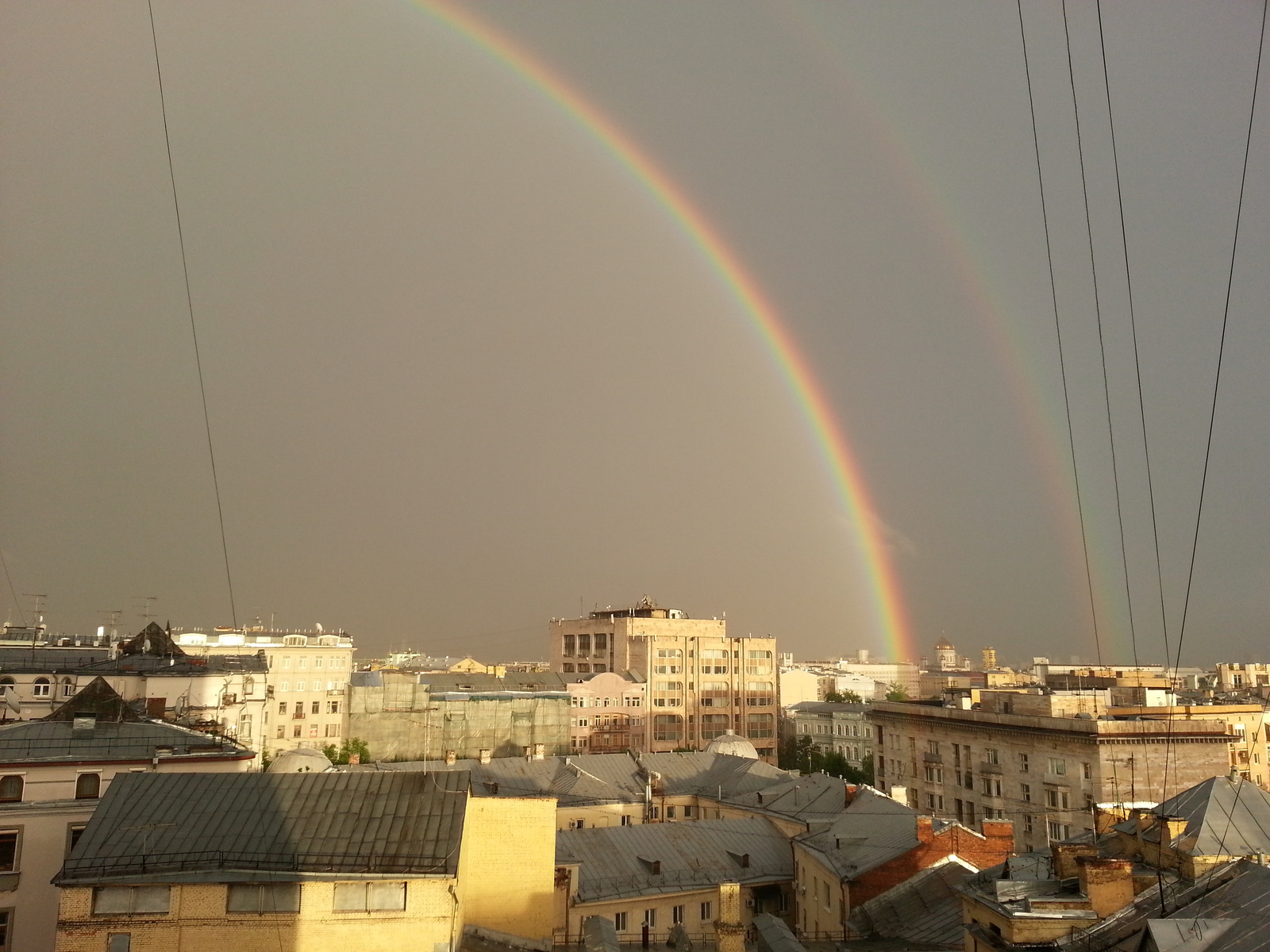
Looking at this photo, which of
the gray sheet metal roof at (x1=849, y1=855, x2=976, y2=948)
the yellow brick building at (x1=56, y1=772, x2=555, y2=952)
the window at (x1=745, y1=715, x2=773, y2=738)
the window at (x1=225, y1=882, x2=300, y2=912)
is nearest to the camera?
the yellow brick building at (x1=56, y1=772, x2=555, y2=952)

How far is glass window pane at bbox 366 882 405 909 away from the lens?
1902cm

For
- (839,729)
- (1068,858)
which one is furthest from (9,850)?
(839,729)

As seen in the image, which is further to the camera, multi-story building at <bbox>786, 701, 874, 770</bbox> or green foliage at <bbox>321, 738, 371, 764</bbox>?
multi-story building at <bbox>786, 701, 874, 770</bbox>

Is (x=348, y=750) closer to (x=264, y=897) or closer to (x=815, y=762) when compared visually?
(x=815, y=762)

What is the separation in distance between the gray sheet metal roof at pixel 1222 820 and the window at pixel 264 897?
57.0ft

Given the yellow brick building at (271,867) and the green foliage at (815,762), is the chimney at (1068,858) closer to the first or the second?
the yellow brick building at (271,867)

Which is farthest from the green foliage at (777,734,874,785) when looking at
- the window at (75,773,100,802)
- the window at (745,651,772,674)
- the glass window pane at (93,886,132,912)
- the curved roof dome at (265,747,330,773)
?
the glass window pane at (93,886,132,912)

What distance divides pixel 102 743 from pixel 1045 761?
162ft

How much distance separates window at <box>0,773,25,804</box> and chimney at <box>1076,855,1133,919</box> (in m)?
24.6

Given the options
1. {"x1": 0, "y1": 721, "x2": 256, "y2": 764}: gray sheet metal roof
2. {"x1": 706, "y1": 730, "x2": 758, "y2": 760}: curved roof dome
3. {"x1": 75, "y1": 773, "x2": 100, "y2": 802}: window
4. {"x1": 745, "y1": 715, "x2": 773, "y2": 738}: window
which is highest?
{"x1": 0, "y1": 721, "x2": 256, "y2": 764}: gray sheet metal roof

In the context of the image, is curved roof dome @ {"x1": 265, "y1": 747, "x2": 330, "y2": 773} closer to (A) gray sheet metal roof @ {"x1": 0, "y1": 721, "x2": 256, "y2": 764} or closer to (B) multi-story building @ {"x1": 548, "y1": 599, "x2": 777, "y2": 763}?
(A) gray sheet metal roof @ {"x1": 0, "y1": 721, "x2": 256, "y2": 764}

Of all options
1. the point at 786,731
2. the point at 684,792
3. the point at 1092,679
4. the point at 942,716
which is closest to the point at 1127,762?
the point at 942,716

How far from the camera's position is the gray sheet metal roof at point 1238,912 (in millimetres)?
14773

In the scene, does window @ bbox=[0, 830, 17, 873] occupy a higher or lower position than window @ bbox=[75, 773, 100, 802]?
lower
